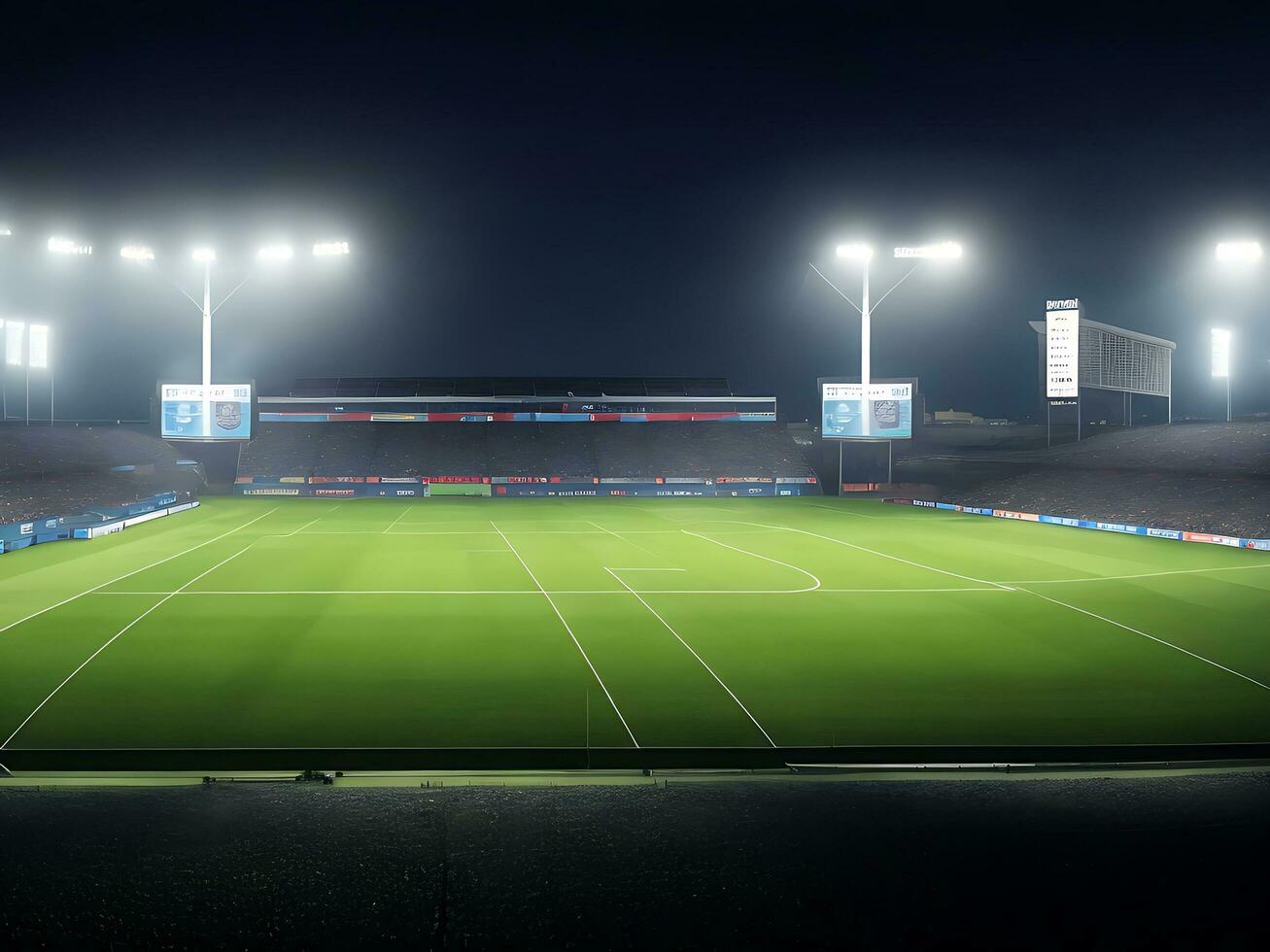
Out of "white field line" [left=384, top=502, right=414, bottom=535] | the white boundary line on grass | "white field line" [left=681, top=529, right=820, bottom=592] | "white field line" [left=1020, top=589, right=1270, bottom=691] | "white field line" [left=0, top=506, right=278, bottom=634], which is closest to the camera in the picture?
"white field line" [left=1020, top=589, right=1270, bottom=691]

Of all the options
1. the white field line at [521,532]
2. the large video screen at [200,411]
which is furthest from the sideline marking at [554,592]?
the large video screen at [200,411]

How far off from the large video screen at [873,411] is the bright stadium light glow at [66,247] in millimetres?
39691

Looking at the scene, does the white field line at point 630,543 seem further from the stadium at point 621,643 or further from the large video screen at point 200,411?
the large video screen at point 200,411

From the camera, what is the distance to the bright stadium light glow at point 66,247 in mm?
44375

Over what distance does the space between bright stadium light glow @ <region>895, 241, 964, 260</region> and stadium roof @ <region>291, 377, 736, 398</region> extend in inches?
1154

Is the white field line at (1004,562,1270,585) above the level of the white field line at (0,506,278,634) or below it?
above

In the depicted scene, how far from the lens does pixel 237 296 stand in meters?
68.8

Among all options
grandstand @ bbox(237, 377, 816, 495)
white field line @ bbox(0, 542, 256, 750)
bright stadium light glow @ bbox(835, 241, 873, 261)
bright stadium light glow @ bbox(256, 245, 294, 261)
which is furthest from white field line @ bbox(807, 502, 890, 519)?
bright stadium light glow @ bbox(256, 245, 294, 261)

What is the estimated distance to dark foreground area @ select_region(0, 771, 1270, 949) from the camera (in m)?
5.26

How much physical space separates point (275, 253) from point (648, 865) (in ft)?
154

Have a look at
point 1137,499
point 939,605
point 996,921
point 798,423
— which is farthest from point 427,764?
point 798,423

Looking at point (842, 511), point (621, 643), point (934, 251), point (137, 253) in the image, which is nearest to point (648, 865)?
point (621, 643)

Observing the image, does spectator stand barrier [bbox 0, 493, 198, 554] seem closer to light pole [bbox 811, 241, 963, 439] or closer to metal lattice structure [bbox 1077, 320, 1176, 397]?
light pole [bbox 811, 241, 963, 439]

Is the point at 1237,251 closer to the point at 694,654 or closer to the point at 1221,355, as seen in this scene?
the point at 1221,355
